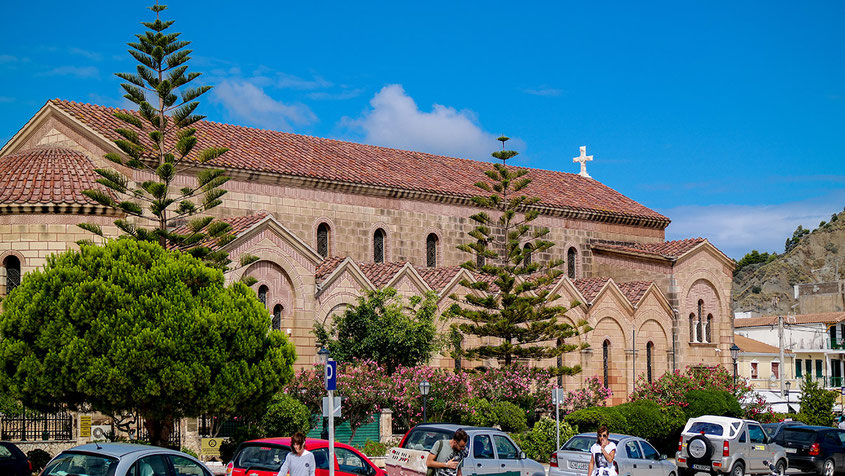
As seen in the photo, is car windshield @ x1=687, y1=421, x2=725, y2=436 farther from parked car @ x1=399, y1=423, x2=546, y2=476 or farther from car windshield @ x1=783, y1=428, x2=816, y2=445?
parked car @ x1=399, y1=423, x2=546, y2=476

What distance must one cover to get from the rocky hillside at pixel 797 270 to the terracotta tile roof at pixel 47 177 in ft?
256

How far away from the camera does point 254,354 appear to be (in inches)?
886

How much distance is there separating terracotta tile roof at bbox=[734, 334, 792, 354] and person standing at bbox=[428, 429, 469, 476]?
50.8 metres

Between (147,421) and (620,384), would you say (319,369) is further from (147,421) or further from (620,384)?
(620,384)

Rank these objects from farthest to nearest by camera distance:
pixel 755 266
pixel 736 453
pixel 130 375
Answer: pixel 755 266 < pixel 736 453 < pixel 130 375

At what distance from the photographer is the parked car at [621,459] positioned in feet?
69.1

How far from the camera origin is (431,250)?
39156mm

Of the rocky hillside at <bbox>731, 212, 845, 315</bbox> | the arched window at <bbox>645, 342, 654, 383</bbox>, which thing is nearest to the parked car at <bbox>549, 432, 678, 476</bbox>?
the arched window at <bbox>645, 342, 654, 383</bbox>

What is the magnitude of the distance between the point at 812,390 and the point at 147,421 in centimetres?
2940

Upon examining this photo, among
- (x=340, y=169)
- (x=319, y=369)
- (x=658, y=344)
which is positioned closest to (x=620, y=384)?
(x=658, y=344)

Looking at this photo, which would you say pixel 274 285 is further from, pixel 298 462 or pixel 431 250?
pixel 298 462

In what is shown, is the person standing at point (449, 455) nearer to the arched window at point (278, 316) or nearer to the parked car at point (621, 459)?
the parked car at point (621, 459)

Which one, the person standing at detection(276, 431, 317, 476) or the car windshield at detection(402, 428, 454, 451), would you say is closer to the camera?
the person standing at detection(276, 431, 317, 476)

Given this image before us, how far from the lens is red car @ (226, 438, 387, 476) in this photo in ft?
54.2
